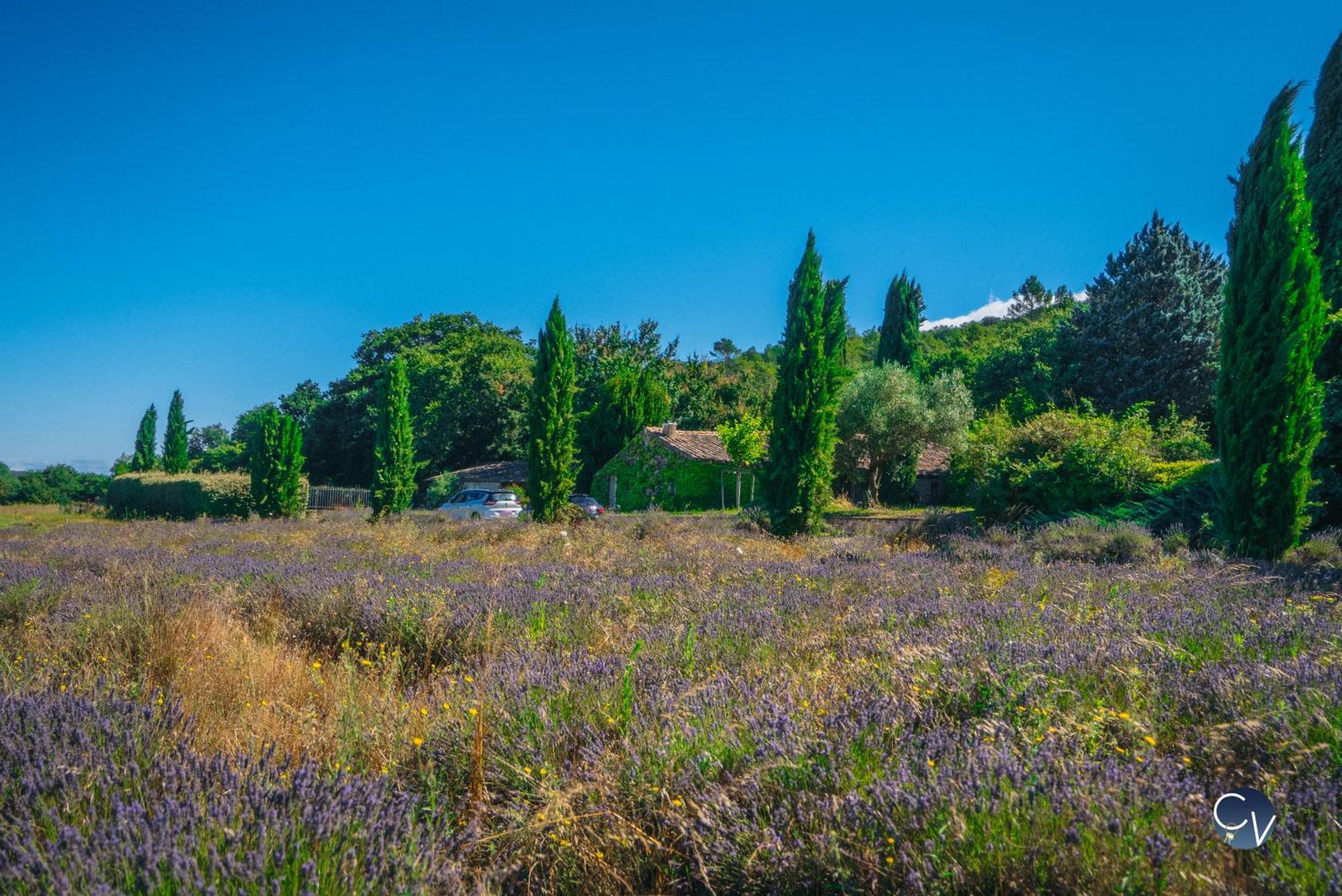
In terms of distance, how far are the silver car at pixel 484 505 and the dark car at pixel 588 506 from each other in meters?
2.71

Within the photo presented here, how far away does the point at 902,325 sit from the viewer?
A: 128 ft

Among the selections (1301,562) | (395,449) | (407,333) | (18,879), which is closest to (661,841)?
(18,879)

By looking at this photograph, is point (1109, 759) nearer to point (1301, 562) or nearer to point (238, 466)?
point (1301, 562)

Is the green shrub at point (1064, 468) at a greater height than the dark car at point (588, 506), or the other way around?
the green shrub at point (1064, 468)

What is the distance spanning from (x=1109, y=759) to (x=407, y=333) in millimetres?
57311

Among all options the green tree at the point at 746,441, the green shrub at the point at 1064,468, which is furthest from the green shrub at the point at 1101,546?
the green tree at the point at 746,441

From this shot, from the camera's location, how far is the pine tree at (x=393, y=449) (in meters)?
24.4

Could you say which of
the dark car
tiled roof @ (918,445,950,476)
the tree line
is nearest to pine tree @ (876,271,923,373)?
the tree line

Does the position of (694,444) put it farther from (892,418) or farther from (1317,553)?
(1317,553)

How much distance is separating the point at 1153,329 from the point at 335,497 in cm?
3907

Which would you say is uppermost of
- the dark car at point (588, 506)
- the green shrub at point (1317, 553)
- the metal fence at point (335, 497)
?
the metal fence at point (335, 497)

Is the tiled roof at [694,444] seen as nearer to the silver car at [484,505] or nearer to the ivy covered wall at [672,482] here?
the ivy covered wall at [672,482]

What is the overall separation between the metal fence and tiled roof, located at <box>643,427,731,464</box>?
14899 millimetres

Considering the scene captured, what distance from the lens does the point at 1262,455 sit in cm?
900
